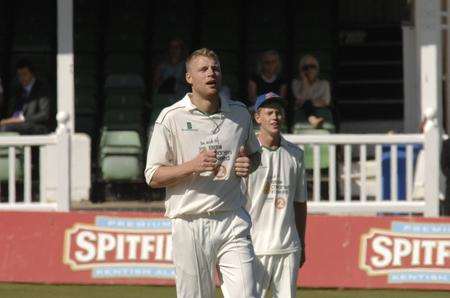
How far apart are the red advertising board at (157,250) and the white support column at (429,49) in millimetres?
3117

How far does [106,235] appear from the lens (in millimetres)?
13312

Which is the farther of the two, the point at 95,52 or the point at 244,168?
the point at 95,52

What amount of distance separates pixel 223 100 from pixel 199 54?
→ 0.35 meters

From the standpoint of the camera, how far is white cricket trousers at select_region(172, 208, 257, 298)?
7.61m

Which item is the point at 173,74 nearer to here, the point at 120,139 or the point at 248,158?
the point at 120,139

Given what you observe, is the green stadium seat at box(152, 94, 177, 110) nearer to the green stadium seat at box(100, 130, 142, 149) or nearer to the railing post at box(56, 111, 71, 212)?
the green stadium seat at box(100, 130, 142, 149)

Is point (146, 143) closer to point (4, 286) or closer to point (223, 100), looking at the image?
point (4, 286)

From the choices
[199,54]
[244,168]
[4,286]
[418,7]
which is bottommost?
[4,286]

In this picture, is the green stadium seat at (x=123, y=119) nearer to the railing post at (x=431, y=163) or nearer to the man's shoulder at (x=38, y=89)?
the man's shoulder at (x=38, y=89)

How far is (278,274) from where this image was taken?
29.9ft

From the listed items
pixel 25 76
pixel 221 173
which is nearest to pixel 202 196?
pixel 221 173

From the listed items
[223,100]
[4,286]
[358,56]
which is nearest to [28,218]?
[4,286]

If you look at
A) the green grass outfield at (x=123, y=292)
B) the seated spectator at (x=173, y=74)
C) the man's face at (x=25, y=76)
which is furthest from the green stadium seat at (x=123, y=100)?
the green grass outfield at (x=123, y=292)

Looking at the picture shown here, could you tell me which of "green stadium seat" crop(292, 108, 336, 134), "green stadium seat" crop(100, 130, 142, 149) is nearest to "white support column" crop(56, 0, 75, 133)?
"green stadium seat" crop(100, 130, 142, 149)
